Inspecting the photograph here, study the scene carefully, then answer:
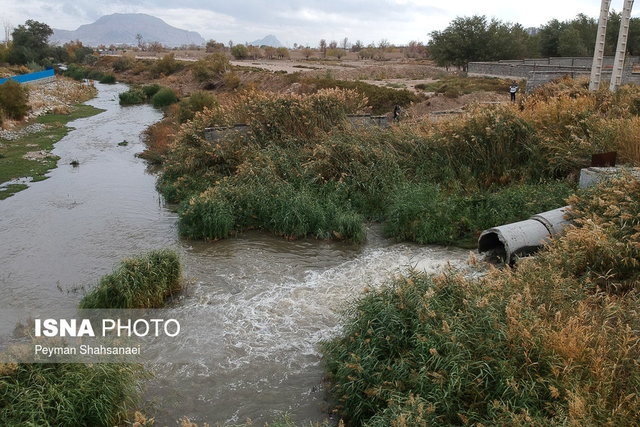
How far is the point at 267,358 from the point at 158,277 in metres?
2.50

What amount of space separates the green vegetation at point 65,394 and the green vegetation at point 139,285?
226cm

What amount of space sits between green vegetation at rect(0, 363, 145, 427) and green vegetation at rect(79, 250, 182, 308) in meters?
2.26

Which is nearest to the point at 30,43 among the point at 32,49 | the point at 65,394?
the point at 32,49

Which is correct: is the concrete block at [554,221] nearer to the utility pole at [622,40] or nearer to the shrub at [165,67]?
the utility pole at [622,40]

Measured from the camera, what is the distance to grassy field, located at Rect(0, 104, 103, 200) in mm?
15547

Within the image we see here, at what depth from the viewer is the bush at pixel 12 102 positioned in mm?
24453

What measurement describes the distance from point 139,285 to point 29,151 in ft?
50.7

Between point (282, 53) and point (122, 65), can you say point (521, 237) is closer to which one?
point (122, 65)

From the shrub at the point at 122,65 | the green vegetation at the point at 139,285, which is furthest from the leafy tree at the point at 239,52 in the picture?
the green vegetation at the point at 139,285

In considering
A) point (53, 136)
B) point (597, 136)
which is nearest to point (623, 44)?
point (597, 136)

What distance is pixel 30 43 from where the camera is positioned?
65.9 metres

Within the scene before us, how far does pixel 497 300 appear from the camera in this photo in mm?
4973

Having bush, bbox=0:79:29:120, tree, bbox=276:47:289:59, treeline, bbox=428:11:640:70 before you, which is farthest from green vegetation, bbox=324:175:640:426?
tree, bbox=276:47:289:59

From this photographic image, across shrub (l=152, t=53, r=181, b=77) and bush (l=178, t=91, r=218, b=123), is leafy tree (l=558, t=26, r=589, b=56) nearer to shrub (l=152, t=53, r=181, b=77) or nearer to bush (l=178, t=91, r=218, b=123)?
bush (l=178, t=91, r=218, b=123)
